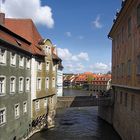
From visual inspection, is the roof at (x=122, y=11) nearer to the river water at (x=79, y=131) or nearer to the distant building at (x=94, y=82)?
the river water at (x=79, y=131)

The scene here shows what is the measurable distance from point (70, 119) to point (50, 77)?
7900 millimetres

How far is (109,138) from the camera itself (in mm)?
32250

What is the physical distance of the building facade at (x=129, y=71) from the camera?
2351cm

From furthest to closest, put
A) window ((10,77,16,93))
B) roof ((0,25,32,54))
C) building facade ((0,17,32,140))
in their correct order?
window ((10,77,16,93)) < roof ((0,25,32,54)) < building facade ((0,17,32,140))

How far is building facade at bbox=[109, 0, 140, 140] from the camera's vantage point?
23509 mm

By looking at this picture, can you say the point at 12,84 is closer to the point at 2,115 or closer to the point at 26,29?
the point at 2,115

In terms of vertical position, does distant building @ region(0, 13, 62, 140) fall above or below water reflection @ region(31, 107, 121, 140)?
above

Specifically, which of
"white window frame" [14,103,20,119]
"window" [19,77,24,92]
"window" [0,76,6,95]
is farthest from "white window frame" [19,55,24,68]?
"window" [0,76,6,95]

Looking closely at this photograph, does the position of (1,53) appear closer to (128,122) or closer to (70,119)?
(128,122)

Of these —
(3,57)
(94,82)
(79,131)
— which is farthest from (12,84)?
(94,82)

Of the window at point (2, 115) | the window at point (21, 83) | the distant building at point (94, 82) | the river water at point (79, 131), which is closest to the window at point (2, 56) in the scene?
the window at point (2, 115)

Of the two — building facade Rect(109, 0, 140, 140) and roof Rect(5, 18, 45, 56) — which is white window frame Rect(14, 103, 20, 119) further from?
building facade Rect(109, 0, 140, 140)

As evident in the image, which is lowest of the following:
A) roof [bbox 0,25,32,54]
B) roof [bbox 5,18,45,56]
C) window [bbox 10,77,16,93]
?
window [bbox 10,77,16,93]

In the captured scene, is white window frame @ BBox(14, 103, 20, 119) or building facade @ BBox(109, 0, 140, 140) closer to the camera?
building facade @ BBox(109, 0, 140, 140)
